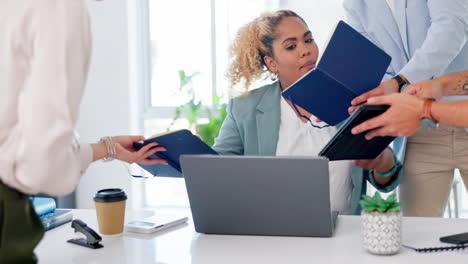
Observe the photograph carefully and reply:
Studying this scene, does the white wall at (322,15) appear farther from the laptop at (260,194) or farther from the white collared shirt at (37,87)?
the white collared shirt at (37,87)

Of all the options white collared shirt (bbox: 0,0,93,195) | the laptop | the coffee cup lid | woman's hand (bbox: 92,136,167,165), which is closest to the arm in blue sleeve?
the laptop

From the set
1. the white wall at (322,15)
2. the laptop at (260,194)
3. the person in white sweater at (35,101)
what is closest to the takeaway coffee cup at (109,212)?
the laptop at (260,194)

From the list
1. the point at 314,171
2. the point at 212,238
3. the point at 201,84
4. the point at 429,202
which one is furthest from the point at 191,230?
the point at 201,84

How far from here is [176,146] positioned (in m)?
1.61

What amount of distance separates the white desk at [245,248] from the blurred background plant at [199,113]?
2659 mm

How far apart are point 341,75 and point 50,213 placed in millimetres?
1042

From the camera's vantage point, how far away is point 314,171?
1334 millimetres

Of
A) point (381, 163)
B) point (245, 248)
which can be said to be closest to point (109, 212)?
point (245, 248)

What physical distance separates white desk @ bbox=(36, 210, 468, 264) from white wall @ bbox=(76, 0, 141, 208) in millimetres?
2987

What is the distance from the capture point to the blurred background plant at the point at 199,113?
14.0ft

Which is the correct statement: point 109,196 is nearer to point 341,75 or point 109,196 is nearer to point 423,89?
point 341,75

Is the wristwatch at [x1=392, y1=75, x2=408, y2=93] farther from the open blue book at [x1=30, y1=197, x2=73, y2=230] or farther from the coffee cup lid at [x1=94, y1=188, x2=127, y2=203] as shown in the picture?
the open blue book at [x1=30, y1=197, x2=73, y2=230]

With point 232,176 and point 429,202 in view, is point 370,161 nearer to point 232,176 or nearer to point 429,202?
point 429,202

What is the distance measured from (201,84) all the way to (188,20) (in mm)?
593
